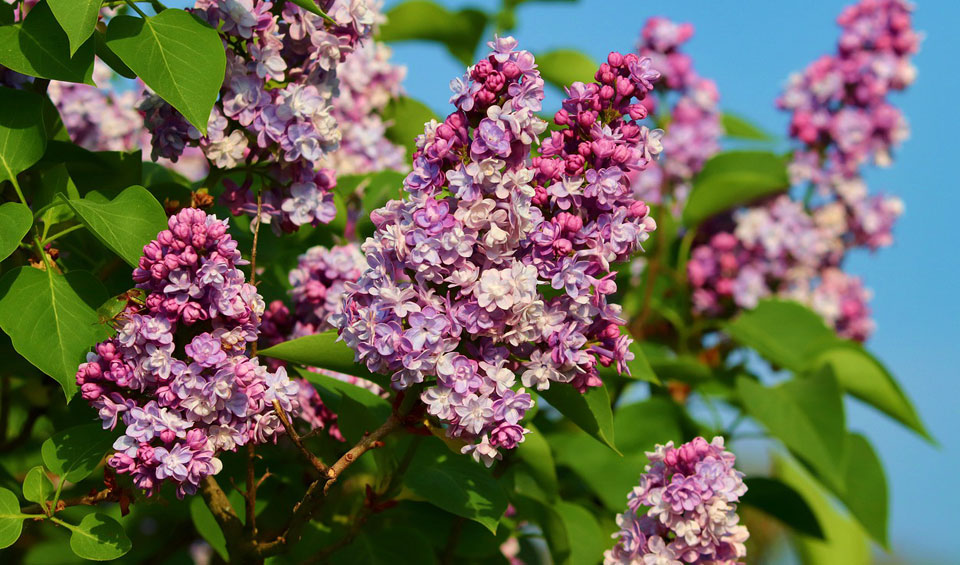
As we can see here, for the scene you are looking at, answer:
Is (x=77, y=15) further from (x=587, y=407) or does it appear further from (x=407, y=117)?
(x=407, y=117)

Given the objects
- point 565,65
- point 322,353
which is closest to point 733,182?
point 565,65

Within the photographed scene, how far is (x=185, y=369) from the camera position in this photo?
0.92 m

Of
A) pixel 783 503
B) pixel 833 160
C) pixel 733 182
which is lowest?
pixel 783 503

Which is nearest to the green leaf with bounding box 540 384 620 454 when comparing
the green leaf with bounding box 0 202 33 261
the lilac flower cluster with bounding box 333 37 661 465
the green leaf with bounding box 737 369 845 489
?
the lilac flower cluster with bounding box 333 37 661 465

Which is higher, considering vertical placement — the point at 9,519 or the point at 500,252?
the point at 500,252

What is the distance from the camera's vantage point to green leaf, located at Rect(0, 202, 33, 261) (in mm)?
943

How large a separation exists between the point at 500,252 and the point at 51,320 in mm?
436

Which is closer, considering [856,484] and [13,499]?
[13,499]

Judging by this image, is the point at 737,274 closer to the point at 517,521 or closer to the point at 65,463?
the point at 517,521

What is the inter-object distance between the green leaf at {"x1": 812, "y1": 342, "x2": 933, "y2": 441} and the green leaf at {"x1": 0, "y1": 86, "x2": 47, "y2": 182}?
1.43 meters

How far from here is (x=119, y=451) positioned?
3.15 feet

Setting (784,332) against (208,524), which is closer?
(208,524)

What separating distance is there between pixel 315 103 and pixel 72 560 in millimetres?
1004

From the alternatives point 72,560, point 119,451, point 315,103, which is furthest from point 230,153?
point 72,560
